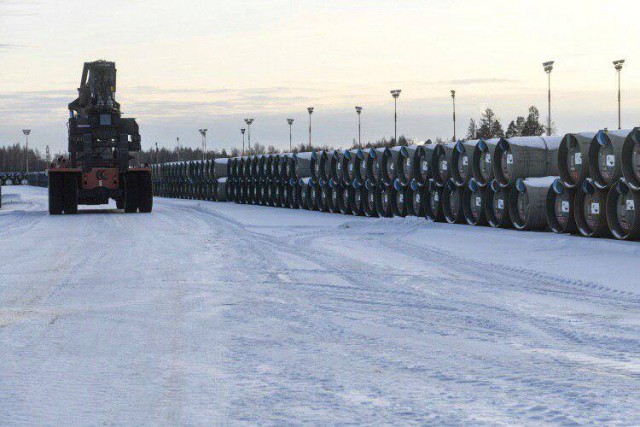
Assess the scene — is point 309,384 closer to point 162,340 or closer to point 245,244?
point 162,340

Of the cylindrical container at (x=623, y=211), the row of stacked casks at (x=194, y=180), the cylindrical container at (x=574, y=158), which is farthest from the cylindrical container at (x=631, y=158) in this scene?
the row of stacked casks at (x=194, y=180)

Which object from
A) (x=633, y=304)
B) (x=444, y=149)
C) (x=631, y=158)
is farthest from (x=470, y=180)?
(x=633, y=304)

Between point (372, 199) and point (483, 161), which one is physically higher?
point (483, 161)

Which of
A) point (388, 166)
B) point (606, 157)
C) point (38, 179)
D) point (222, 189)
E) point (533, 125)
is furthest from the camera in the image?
point (533, 125)

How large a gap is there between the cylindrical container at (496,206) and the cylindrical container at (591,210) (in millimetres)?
2506

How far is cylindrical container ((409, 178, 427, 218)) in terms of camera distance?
23922mm

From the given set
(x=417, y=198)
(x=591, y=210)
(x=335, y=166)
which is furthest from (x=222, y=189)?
(x=591, y=210)

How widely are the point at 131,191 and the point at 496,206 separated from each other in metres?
14.0

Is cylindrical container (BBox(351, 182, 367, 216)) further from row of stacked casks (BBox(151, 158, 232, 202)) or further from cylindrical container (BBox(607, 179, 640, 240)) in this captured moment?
row of stacked casks (BBox(151, 158, 232, 202))

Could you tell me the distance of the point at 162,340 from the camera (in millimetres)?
7391

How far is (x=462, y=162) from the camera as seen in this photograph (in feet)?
72.3

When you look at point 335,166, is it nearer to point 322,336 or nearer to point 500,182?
point 500,182

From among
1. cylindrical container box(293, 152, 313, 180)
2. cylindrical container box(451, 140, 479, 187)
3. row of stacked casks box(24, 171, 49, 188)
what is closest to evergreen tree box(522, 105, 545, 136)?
row of stacked casks box(24, 171, 49, 188)

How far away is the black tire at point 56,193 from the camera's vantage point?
29406 mm
